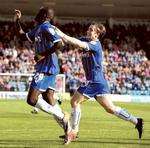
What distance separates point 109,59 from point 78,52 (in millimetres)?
2260

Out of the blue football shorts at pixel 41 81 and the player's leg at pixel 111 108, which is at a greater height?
the blue football shorts at pixel 41 81

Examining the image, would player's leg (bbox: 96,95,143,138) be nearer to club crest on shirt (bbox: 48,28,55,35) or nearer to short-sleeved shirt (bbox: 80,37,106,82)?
short-sleeved shirt (bbox: 80,37,106,82)

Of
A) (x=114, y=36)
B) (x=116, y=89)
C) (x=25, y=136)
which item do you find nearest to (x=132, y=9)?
(x=114, y=36)

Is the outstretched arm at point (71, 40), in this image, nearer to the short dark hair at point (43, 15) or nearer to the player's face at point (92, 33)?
the player's face at point (92, 33)

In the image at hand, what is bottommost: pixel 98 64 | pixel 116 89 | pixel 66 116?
pixel 116 89

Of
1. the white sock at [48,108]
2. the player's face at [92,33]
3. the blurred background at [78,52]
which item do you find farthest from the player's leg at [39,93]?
the blurred background at [78,52]

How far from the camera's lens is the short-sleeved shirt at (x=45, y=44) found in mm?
12078

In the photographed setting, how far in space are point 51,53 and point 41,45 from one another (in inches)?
10.2

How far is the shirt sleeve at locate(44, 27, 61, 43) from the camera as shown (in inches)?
471

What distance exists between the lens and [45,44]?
40.0 feet

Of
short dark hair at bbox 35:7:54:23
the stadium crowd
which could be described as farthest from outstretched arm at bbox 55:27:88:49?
the stadium crowd

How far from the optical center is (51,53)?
39.8 feet

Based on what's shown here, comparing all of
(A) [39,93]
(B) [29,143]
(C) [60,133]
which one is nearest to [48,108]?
(A) [39,93]

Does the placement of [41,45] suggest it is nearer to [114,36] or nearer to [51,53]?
[51,53]
